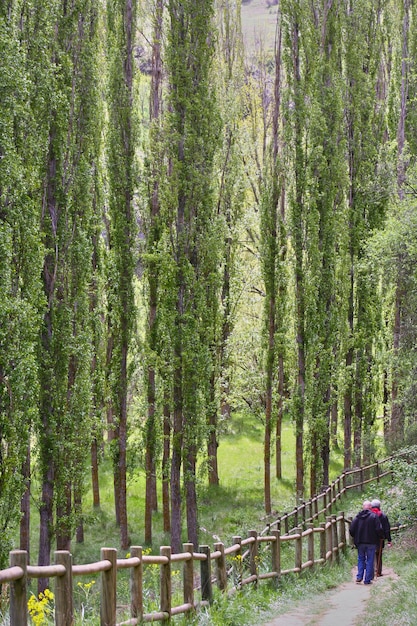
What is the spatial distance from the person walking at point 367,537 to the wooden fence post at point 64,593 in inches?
391

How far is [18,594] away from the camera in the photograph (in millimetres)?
5844

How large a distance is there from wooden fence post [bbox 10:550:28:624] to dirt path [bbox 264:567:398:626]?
576cm

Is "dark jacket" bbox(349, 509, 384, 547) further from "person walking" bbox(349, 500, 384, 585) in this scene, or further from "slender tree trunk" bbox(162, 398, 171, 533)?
"slender tree trunk" bbox(162, 398, 171, 533)

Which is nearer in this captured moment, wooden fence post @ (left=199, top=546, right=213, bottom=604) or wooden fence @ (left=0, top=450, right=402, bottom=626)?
wooden fence @ (left=0, top=450, right=402, bottom=626)

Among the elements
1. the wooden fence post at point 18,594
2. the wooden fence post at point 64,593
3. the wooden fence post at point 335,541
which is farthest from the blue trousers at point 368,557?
the wooden fence post at point 18,594

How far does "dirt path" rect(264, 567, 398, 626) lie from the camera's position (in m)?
11.3

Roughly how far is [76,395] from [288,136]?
42.3 feet

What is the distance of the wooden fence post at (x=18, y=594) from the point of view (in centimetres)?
582

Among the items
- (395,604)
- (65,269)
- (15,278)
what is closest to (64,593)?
(395,604)

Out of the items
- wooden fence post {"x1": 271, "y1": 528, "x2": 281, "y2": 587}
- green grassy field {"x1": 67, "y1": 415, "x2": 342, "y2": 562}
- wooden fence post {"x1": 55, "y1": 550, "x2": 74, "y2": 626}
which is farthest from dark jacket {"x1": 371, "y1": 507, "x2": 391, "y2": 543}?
wooden fence post {"x1": 55, "y1": 550, "x2": 74, "y2": 626}

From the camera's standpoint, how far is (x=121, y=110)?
77.9 ft

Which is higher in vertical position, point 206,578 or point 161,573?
point 161,573

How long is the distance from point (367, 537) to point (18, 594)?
10835 mm

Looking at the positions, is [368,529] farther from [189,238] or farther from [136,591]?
[189,238]
